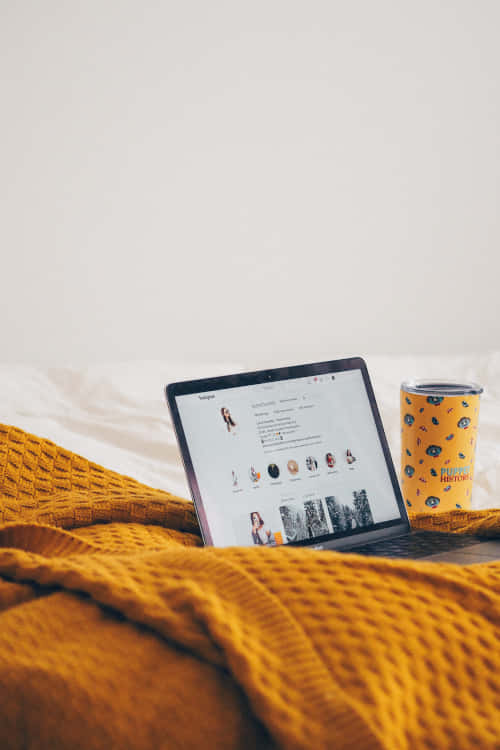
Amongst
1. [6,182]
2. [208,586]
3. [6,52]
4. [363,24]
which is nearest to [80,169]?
[6,182]

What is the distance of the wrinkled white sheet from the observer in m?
Result: 0.92

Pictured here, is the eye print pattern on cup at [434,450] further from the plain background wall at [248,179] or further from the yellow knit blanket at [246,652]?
the plain background wall at [248,179]

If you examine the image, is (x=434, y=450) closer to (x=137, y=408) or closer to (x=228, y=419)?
(x=228, y=419)

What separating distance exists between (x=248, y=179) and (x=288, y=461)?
1657 mm

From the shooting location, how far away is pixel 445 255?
228 cm

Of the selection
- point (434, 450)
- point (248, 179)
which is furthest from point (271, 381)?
point (248, 179)

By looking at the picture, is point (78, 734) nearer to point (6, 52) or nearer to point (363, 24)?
point (6, 52)

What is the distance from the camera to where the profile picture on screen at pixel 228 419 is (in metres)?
0.59

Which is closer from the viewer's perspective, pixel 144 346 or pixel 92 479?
pixel 92 479

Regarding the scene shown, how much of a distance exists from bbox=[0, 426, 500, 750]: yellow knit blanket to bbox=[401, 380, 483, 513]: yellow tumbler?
0.86 feet

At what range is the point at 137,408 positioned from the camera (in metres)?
1.24

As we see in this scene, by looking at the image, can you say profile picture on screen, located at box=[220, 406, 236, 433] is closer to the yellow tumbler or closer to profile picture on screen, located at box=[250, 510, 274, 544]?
profile picture on screen, located at box=[250, 510, 274, 544]

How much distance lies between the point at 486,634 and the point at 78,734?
0.68ft

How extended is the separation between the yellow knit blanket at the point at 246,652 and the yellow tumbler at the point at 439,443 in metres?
0.26
